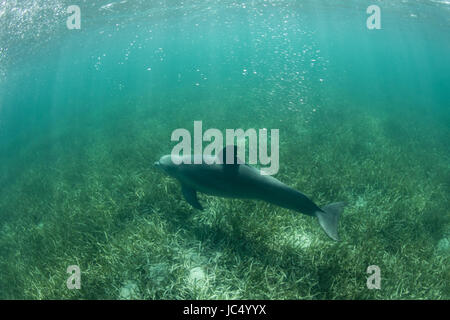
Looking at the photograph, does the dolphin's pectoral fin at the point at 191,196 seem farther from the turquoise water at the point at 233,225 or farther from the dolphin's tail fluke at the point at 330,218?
the dolphin's tail fluke at the point at 330,218

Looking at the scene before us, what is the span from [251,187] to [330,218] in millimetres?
1477

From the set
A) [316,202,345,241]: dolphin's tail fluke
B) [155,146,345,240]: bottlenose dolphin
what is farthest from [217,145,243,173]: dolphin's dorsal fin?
[316,202,345,241]: dolphin's tail fluke

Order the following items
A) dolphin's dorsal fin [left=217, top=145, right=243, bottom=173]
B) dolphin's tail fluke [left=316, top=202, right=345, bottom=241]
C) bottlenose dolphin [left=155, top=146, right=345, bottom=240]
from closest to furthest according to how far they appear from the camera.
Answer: dolphin's tail fluke [left=316, top=202, right=345, bottom=241]
bottlenose dolphin [left=155, top=146, right=345, bottom=240]
dolphin's dorsal fin [left=217, top=145, right=243, bottom=173]

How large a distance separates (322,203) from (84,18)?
93.9ft

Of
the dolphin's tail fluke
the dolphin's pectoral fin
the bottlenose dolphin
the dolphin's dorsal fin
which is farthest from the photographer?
the dolphin's pectoral fin

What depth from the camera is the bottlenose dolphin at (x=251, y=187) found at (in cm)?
452

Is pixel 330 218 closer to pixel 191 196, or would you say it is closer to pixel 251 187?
pixel 251 187

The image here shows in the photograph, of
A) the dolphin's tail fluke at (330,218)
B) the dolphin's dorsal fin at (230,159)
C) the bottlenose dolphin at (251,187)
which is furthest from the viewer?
the dolphin's dorsal fin at (230,159)

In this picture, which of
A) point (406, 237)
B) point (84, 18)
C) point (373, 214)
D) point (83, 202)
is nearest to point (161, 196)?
point (83, 202)

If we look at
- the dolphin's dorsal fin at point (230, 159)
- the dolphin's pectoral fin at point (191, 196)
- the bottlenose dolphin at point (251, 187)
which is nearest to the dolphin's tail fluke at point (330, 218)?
the bottlenose dolphin at point (251, 187)

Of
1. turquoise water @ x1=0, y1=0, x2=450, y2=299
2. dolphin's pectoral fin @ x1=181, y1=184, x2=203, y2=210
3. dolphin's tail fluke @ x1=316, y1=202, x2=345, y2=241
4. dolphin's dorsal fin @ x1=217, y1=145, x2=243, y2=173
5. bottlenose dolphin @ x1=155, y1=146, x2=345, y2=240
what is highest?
dolphin's dorsal fin @ x1=217, y1=145, x2=243, y2=173

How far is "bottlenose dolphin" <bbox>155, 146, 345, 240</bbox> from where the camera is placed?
4516 mm

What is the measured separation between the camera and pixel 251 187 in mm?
4738

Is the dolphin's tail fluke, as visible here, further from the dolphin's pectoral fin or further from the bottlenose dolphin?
the dolphin's pectoral fin
